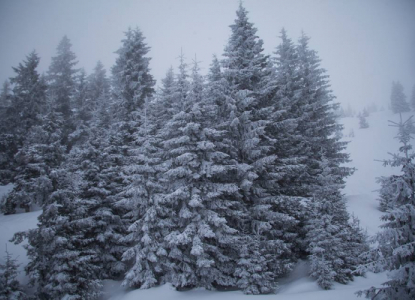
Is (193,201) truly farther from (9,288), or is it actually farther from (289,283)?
(9,288)

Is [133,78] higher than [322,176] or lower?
higher

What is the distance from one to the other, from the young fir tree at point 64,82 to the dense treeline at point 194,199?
11.9m

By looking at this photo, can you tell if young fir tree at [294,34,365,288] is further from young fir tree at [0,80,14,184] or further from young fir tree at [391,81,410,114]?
young fir tree at [391,81,410,114]

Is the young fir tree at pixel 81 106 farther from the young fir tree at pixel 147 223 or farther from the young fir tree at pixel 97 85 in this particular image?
the young fir tree at pixel 147 223

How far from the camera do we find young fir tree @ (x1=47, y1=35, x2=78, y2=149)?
27428mm

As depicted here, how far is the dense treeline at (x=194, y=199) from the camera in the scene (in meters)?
12.1

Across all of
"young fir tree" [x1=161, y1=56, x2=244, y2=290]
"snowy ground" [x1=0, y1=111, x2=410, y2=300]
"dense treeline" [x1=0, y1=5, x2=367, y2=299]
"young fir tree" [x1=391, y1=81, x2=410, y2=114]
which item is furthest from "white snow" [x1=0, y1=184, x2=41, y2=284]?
"young fir tree" [x1=391, y1=81, x2=410, y2=114]

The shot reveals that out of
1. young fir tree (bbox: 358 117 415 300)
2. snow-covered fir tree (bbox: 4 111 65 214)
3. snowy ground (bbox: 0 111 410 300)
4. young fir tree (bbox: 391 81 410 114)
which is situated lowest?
snowy ground (bbox: 0 111 410 300)

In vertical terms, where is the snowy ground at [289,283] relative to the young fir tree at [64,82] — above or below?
below

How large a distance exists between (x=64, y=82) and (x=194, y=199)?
89.2 ft

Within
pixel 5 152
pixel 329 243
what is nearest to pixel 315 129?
pixel 329 243

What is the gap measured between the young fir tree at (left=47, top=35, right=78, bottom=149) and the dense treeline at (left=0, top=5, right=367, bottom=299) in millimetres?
11949

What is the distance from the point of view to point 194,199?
1250 cm

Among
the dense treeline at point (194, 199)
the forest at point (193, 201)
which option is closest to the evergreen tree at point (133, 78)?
the forest at point (193, 201)
